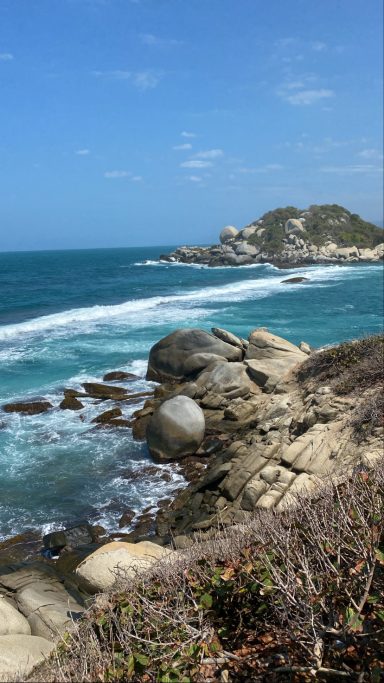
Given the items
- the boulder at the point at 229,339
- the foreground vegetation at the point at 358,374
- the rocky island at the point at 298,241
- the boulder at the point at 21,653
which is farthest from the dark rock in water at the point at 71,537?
the rocky island at the point at 298,241

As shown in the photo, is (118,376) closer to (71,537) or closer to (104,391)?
(104,391)

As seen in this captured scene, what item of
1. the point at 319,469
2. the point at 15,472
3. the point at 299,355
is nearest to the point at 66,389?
the point at 15,472

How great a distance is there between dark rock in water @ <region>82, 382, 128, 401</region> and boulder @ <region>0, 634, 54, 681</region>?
13540 mm

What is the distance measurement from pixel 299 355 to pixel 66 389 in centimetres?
907

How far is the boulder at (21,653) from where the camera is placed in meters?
4.46

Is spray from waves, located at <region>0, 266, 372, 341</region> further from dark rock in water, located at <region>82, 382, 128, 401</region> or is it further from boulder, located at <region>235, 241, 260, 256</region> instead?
boulder, located at <region>235, 241, 260, 256</region>

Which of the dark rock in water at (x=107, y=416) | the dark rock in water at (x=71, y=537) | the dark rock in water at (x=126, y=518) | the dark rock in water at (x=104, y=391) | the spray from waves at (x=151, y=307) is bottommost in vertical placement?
the dark rock in water at (x=126, y=518)

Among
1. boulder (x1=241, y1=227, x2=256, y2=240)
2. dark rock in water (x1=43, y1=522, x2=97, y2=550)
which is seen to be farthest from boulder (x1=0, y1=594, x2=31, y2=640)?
boulder (x1=241, y1=227, x2=256, y2=240)

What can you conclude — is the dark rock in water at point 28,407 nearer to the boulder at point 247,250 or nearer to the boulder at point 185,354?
the boulder at point 185,354

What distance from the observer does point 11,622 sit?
6184 mm

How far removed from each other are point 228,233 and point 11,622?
336 feet

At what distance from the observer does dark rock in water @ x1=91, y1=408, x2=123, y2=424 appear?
54.7 ft

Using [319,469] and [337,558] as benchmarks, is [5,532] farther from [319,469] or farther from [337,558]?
[337,558]

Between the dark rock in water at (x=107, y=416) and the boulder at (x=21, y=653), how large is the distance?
11.3m
